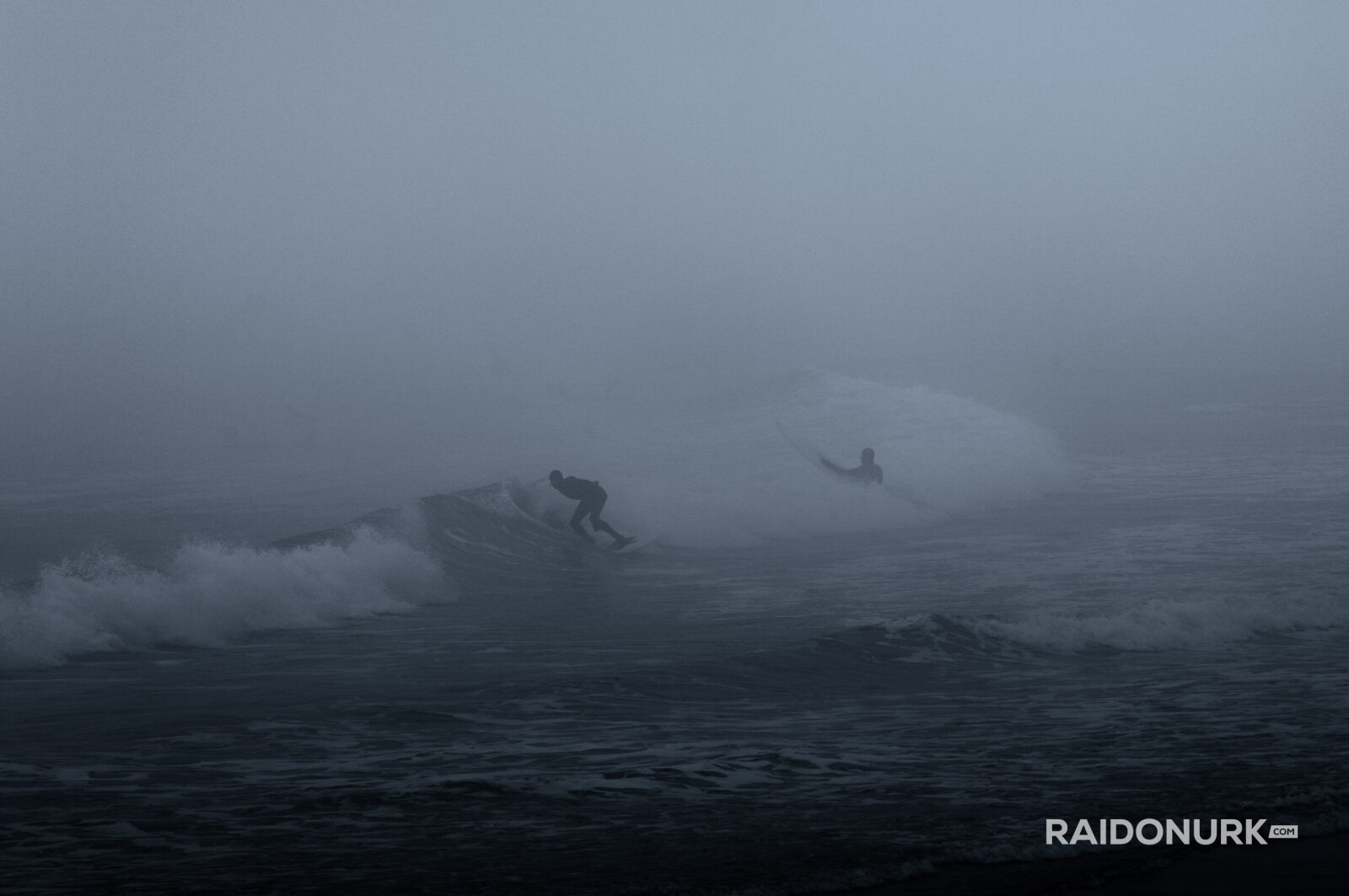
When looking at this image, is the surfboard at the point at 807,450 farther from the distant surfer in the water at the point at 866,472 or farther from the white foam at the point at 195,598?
the white foam at the point at 195,598

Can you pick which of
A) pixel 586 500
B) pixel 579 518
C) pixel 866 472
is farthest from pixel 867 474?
pixel 579 518

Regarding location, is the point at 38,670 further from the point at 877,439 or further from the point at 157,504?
the point at 877,439

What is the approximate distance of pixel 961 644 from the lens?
11.0m

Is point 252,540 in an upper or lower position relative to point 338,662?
upper

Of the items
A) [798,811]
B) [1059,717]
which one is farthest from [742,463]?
[798,811]

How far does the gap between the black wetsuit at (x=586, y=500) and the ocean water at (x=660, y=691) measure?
0.61 metres

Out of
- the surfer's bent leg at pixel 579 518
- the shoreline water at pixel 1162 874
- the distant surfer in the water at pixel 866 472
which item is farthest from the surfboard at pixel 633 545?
the shoreline water at pixel 1162 874

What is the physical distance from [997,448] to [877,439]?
4.32 metres

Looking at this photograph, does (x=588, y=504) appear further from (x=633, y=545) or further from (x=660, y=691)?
(x=660, y=691)

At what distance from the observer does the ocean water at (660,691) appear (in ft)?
19.6

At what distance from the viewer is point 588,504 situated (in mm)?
20422

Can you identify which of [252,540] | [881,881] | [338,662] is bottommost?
[881,881]

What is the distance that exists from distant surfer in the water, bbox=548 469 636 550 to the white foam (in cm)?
441

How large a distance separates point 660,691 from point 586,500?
1119 cm
